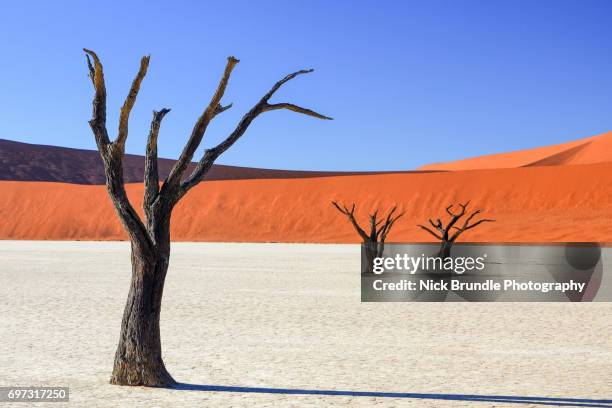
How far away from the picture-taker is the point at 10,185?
102 m

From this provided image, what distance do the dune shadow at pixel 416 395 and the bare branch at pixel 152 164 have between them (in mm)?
1865

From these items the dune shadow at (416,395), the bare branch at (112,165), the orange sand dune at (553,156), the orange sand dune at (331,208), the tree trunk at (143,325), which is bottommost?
the dune shadow at (416,395)

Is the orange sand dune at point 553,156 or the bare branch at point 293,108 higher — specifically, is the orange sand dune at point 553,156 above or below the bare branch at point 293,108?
above

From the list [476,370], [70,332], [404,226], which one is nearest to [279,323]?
[70,332]

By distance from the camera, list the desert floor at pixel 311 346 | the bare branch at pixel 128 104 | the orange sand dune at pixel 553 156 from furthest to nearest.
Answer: the orange sand dune at pixel 553 156 → the desert floor at pixel 311 346 → the bare branch at pixel 128 104

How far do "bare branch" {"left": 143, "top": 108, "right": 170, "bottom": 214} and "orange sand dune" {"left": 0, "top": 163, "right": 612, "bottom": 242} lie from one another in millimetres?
56792

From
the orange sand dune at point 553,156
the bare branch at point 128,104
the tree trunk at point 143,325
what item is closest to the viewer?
the bare branch at point 128,104

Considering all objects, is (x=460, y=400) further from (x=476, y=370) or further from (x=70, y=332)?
(x=70, y=332)

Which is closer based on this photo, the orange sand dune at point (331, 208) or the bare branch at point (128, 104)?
the bare branch at point (128, 104)

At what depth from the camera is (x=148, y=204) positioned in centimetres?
818

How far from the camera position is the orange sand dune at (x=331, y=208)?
2736 inches

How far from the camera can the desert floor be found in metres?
8.36

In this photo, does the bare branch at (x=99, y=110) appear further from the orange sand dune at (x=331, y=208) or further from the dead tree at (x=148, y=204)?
the orange sand dune at (x=331, y=208)

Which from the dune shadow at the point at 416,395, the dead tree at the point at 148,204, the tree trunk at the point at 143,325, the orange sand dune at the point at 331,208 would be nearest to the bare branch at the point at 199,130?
the dead tree at the point at 148,204
